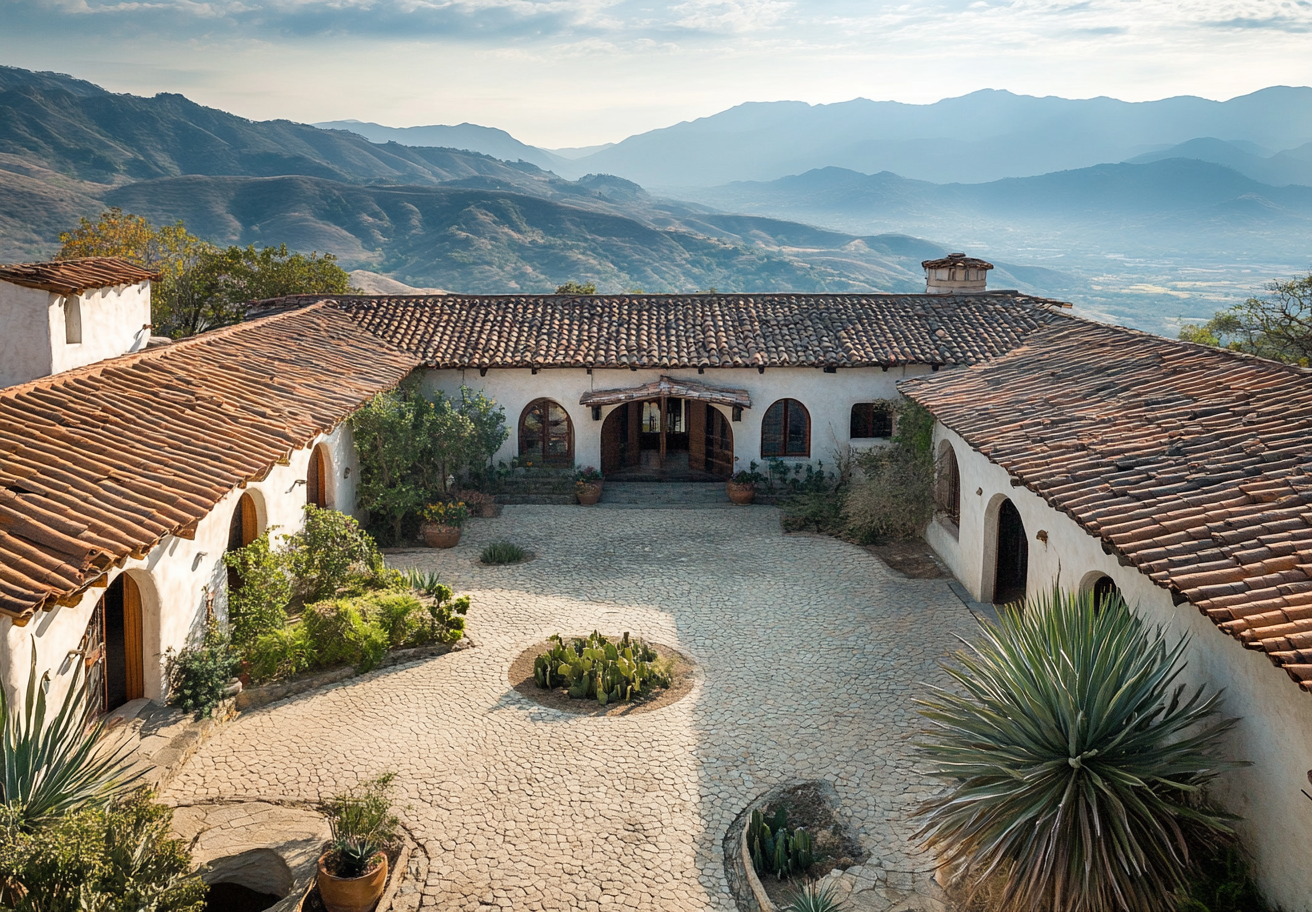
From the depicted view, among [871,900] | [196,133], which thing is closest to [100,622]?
[871,900]

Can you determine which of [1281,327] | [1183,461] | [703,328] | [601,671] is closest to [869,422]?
[703,328]

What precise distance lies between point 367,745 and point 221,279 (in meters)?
21.1

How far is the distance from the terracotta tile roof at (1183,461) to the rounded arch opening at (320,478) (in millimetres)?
10102

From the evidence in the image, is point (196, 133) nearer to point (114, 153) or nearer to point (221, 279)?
point (114, 153)

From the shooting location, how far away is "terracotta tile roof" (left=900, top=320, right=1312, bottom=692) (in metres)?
6.90

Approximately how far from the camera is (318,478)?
1631 centimetres

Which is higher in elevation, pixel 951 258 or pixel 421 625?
pixel 951 258

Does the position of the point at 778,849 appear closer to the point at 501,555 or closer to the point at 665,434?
the point at 501,555

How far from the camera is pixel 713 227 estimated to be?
177250 mm

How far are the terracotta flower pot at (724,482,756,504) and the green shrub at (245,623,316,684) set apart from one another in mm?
10997

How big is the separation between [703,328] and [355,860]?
16.7 m

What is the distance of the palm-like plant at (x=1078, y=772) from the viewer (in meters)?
6.40

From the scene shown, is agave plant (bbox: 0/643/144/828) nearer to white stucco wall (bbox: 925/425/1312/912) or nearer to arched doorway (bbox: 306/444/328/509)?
white stucco wall (bbox: 925/425/1312/912)

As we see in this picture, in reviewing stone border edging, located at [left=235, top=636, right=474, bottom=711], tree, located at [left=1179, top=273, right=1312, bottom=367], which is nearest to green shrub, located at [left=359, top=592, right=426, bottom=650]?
stone border edging, located at [left=235, top=636, right=474, bottom=711]
